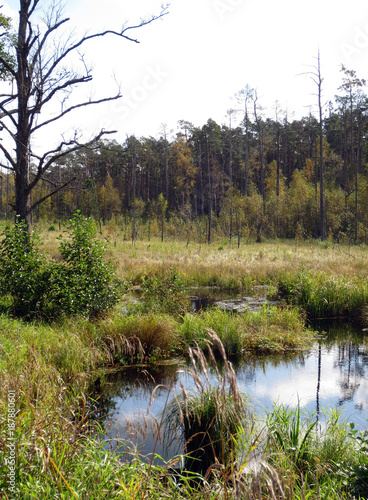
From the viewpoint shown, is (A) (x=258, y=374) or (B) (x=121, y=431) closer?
(B) (x=121, y=431)

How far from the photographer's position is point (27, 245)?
8.14 metres

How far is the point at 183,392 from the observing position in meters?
2.05

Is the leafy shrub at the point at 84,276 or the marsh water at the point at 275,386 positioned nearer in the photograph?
the marsh water at the point at 275,386

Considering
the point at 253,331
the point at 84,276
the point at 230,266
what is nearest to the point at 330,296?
the point at 253,331

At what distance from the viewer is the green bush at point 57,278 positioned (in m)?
7.59

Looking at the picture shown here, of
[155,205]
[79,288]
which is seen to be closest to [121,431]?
[79,288]

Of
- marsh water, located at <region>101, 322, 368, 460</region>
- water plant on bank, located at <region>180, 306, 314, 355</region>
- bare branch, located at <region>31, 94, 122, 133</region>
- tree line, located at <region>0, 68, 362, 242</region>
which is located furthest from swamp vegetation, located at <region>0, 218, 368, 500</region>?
tree line, located at <region>0, 68, 362, 242</region>

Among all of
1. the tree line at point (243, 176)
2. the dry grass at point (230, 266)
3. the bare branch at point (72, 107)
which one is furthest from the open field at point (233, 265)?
the tree line at point (243, 176)

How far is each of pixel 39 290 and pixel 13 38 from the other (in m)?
7.03

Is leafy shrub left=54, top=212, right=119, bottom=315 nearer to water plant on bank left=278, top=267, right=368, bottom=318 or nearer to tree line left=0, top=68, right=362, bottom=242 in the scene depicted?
water plant on bank left=278, top=267, right=368, bottom=318

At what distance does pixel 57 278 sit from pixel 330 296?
6888mm

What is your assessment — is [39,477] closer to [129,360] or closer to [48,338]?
[48,338]

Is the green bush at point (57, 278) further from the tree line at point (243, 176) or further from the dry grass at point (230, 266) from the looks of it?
the tree line at point (243, 176)

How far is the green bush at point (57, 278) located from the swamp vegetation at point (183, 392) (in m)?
0.04
